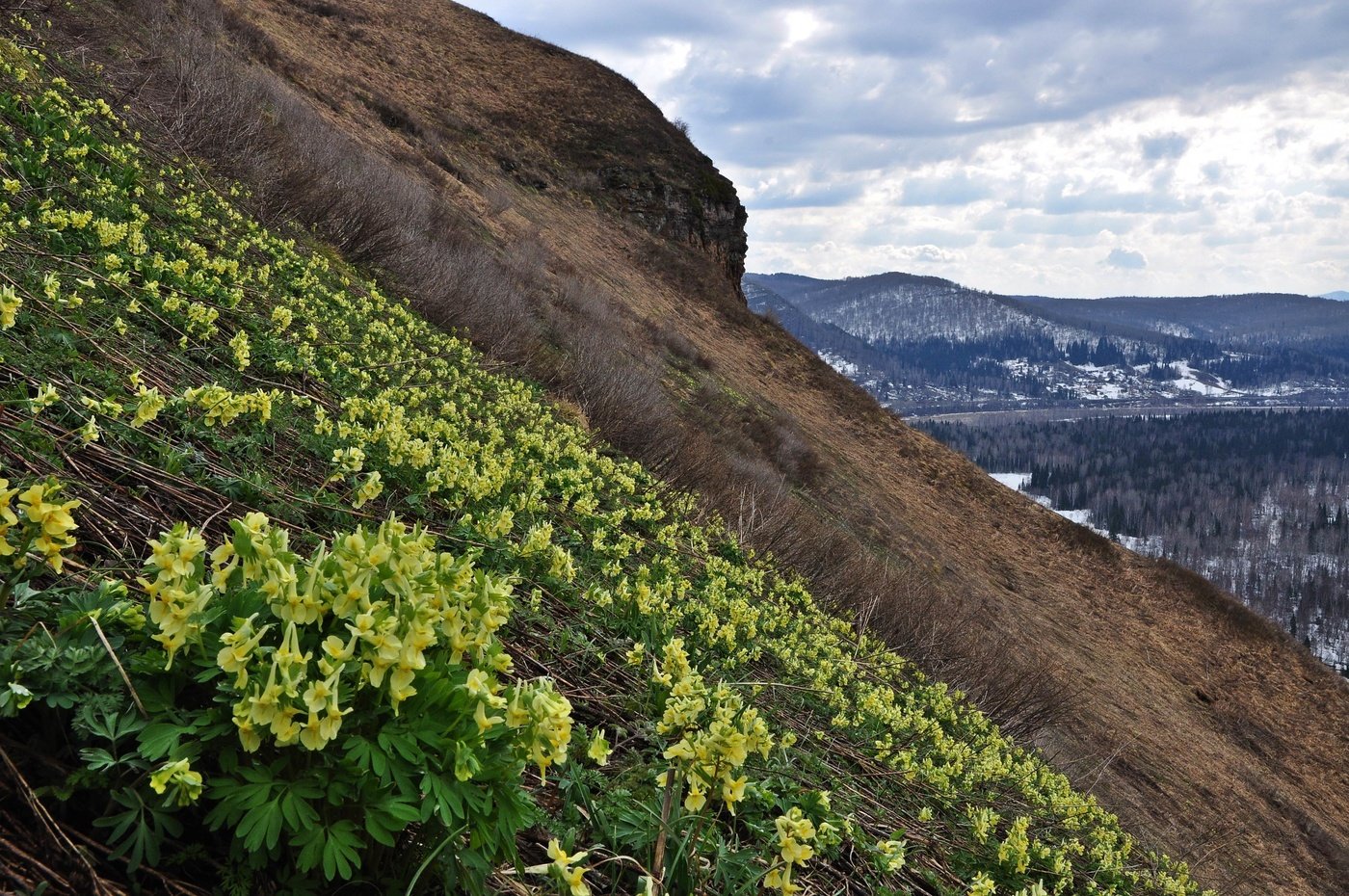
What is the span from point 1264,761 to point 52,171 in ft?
81.3

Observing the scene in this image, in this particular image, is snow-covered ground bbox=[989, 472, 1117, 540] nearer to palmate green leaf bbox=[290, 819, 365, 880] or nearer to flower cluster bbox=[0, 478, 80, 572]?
palmate green leaf bbox=[290, 819, 365, 880]

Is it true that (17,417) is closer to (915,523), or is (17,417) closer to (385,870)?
(385,870)

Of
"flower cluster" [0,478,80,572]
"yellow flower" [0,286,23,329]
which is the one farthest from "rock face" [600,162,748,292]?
"flower cluster" [0,478,80,572]

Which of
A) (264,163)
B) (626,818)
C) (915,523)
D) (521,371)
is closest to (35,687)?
(626,818)

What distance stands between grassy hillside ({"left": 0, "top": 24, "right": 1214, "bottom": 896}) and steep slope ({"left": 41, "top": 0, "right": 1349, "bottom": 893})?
386 cm

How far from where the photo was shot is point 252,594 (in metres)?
1.77

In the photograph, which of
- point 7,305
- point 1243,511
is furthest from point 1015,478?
point 7,305

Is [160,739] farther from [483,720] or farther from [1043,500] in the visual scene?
[1043,500]

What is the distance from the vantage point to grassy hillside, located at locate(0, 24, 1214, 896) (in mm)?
1671

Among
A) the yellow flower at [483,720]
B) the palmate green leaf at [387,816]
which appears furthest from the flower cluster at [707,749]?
the palmate green leaf at [387,816]

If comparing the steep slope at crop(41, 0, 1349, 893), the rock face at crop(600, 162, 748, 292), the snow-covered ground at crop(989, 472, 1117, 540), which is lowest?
the snow-covered ground at crop(989, 472, 1117, 540)

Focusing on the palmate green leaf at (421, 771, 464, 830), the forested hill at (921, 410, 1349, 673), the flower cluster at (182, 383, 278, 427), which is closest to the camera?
the palmate green leaf at (421, 771, 464, 830)

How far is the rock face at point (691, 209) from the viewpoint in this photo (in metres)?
34.2

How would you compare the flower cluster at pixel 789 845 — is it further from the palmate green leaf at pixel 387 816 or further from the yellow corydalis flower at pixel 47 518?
the yellow corydalis flower at pixel 47 518
